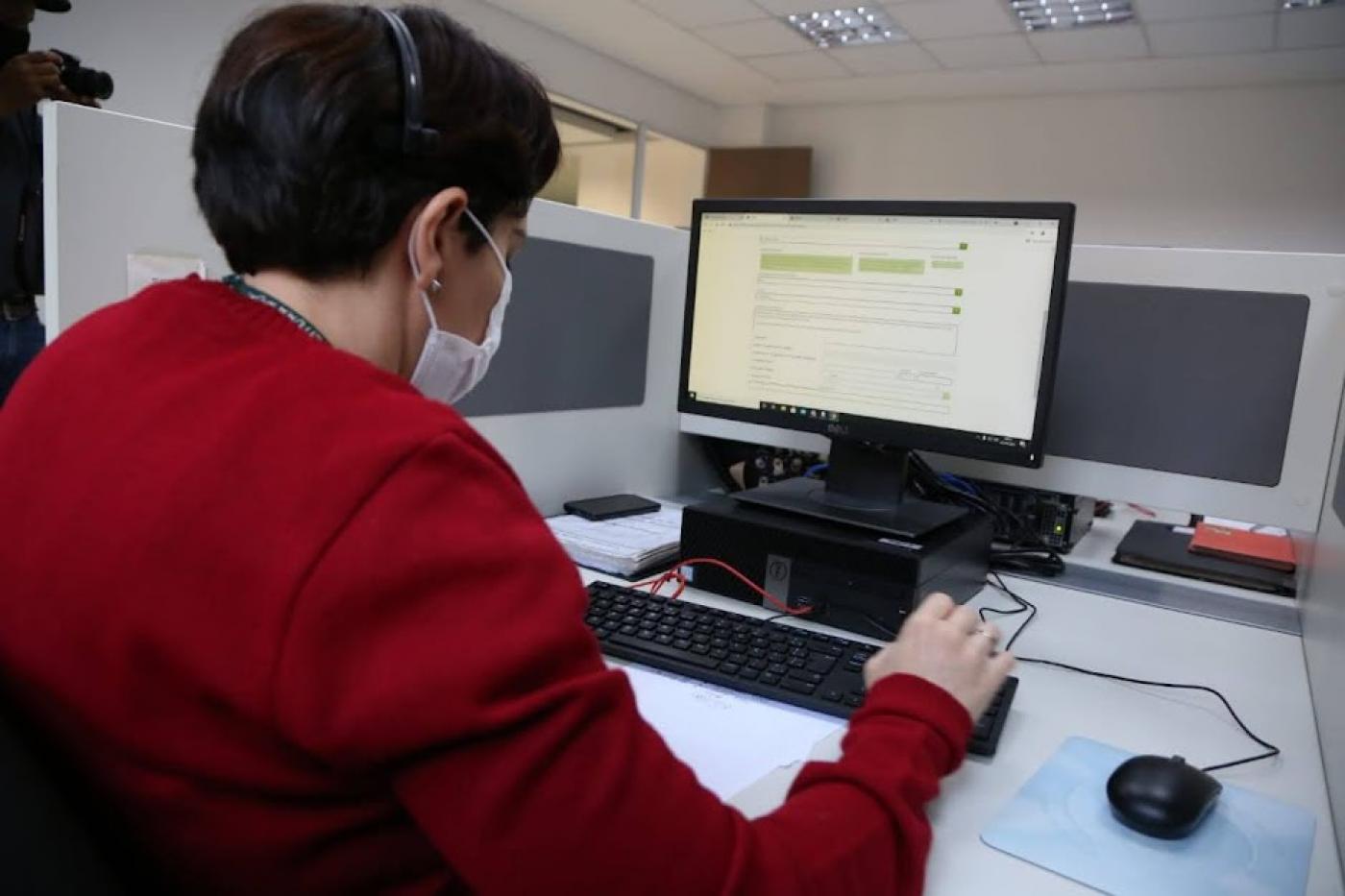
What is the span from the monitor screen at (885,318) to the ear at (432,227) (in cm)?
64

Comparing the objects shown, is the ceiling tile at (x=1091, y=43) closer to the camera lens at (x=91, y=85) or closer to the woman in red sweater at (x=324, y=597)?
the camera lens at (x=91, y=85)

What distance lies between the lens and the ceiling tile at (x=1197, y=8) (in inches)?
156

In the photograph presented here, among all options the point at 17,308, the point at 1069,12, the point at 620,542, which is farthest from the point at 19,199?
the point at 1069,12

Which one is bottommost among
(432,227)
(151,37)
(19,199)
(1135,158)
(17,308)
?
(17,308)

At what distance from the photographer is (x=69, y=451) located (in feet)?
1.44

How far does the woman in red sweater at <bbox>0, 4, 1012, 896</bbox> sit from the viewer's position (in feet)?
1.24

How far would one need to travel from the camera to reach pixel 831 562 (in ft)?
3.26

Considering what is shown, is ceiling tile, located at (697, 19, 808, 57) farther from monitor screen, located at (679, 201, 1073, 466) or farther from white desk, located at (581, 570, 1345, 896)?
white desk, located at (581, 570, 1345, 896)

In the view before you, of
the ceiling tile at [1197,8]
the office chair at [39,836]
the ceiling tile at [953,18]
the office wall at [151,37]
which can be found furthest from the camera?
the ceiling tile at [953,18]

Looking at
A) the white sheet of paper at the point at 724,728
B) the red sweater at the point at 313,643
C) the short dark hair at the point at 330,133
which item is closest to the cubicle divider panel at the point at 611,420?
the white sheet of paper at the point at 724,728

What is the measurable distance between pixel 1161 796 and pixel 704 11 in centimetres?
478

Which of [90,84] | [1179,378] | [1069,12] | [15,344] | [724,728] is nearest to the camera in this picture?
[724,728]

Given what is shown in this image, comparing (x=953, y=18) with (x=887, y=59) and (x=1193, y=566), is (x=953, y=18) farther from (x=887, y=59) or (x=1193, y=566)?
(x=1193, y=566)

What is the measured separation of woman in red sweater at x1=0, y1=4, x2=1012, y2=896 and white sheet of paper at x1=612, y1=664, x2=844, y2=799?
15 cm
